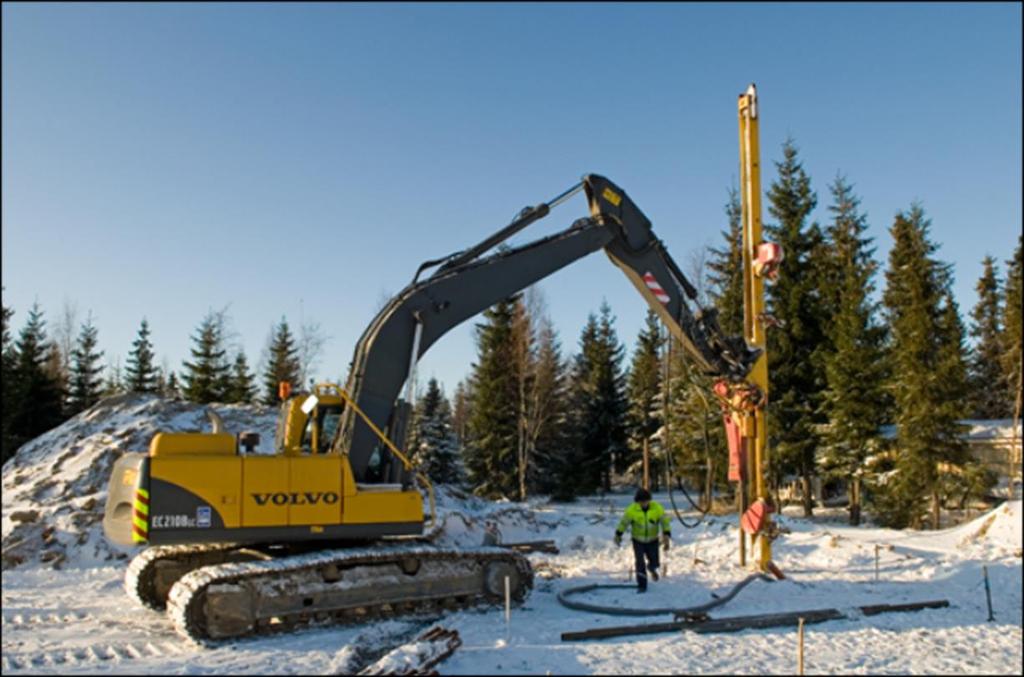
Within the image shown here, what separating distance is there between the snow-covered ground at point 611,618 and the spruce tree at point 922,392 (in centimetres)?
572

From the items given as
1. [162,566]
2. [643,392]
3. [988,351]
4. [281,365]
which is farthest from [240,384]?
[988,351]

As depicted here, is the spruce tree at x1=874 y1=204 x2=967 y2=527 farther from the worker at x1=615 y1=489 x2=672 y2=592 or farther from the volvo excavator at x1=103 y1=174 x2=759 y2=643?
the volvo excavator at x1=103 y1=174 x2=759 y2=643

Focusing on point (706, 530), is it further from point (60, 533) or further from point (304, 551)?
point (60, 533)

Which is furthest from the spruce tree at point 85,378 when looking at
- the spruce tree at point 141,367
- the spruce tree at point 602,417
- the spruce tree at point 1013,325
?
the spruce tree at point 1013,325

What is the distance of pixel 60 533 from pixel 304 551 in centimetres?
870

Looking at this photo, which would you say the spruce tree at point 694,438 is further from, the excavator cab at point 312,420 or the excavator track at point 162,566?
the excavator track at point 162,566

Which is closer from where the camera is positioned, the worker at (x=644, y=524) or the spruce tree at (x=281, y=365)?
the worker at (x=644, y=524)

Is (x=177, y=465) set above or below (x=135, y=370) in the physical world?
below

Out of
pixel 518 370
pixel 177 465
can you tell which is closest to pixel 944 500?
pixel 518 370

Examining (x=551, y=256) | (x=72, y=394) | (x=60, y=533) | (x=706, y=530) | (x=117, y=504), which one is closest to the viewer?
(x=117, y=504)

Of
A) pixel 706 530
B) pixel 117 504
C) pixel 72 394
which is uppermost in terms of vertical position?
pixel 72 394

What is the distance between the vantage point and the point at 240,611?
873cm

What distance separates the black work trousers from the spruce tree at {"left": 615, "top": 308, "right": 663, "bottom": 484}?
25.6 m

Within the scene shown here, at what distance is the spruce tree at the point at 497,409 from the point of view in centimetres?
3612
